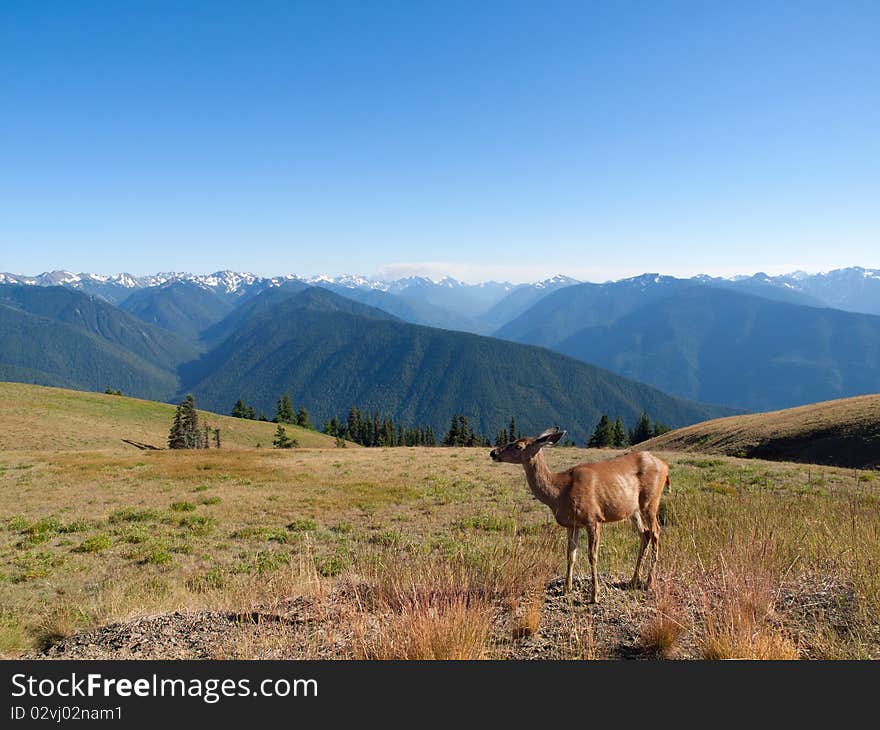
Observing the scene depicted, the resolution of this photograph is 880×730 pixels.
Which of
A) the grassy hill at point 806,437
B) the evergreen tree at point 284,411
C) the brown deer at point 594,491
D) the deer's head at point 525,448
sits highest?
the deer's head at point 525,448

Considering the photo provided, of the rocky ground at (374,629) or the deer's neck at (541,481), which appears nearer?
the rocky ground at (374,629)

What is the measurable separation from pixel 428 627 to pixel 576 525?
2.56 m

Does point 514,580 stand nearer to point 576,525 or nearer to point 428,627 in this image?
point 576,525

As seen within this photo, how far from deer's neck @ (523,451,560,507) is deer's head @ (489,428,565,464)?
91mm

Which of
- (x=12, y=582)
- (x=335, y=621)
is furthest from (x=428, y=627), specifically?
(x=12, y=582)

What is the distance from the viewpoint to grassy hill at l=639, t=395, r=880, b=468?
108 ft

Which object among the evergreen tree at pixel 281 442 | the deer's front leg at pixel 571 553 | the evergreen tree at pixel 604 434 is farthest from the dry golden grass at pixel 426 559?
the evergreen tree at pixel 604 434

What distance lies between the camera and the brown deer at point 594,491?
18.4 ft

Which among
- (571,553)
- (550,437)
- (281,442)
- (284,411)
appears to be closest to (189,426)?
(281,442)

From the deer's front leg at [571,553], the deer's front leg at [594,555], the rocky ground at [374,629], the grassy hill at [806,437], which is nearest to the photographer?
the rocky ground at [374,629]

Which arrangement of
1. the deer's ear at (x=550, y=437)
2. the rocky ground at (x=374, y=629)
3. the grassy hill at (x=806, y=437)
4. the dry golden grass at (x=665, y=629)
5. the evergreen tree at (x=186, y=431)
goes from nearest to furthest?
1. the dry golden grass at (x=665, y=629)
2. the rocky ground at (x=374, y=629)
3. the deer's ear at (x=550, y=437)
4. the grassy hill at (x=806, y=437)
5. the evergreen tree at (x=186, y=431)

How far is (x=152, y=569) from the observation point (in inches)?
453

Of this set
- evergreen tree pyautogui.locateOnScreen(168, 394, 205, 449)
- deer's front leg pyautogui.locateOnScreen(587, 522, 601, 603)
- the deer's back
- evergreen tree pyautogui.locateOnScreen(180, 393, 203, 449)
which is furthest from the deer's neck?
evergreen tree pyautogui.locateOnScreen(180, 393, 203, 449)

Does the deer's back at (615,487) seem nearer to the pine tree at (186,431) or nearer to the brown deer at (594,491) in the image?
the brown deer at (594,491)
